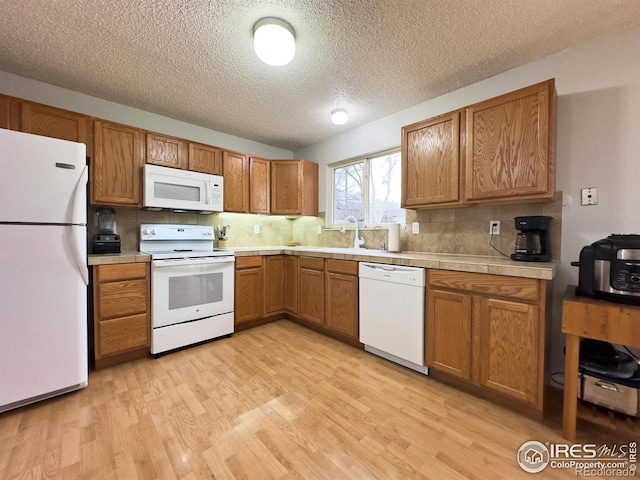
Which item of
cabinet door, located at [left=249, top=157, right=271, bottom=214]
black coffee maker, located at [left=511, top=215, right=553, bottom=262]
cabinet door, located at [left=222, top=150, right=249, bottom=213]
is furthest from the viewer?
cabinet door, located at [left=249, top=157, right=271, bottom=214]

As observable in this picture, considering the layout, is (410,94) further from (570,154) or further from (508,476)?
(508,476)

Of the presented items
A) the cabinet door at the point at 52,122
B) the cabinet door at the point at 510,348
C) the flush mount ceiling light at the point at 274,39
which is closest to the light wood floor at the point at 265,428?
the cabinet door at the point at 510,348

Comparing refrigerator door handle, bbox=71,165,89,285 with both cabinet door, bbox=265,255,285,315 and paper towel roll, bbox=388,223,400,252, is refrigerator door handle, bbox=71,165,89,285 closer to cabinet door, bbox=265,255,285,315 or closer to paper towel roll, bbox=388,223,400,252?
cabinet door, bbox=265,255,285,315

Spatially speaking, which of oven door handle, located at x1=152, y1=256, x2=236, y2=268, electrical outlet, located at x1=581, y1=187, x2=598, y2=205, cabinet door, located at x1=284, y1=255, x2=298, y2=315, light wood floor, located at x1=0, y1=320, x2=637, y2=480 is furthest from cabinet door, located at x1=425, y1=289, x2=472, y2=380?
oven door handle, located at x1=152, y1=256, x2=236, y2=268

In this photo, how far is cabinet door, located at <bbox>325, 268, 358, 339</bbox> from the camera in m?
2.58

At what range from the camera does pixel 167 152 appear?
2.77 m

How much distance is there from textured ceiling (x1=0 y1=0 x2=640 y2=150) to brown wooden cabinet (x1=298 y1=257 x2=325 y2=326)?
1.69 meters

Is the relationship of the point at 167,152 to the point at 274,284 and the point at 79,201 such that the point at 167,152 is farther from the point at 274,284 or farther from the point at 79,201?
the point at 274,284

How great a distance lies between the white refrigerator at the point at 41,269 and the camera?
163 centimetres

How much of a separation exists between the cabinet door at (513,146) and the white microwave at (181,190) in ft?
8.30

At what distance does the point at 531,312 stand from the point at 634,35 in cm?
184

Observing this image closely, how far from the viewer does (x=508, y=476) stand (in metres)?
1.24

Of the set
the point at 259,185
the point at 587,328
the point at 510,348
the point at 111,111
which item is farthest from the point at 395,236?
the point at 111,111

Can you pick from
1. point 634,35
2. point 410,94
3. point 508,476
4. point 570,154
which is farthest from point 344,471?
point 634,35
